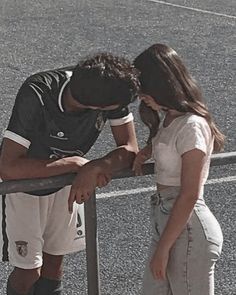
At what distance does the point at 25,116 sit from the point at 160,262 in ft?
2.67

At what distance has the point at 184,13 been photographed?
15195mm

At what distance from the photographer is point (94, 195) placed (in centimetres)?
377

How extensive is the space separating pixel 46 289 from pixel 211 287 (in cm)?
94

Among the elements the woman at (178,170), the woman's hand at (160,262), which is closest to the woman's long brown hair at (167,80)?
the woman at (178,170)

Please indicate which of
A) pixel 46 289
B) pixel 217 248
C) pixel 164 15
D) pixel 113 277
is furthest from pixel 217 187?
pixel 164 15

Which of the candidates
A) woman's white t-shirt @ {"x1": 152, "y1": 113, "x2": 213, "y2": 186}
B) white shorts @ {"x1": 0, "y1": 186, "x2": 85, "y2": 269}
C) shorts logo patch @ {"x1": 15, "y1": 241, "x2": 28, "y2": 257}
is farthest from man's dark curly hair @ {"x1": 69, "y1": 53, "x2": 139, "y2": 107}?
shorts logo patch @ {"x1": 15, "y1": 241, "x2": 28, "y2": 257}

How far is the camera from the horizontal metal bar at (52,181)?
3504mm

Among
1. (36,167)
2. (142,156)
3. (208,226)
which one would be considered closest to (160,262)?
(208,226)

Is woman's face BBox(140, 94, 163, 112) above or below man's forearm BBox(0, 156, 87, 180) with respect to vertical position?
above

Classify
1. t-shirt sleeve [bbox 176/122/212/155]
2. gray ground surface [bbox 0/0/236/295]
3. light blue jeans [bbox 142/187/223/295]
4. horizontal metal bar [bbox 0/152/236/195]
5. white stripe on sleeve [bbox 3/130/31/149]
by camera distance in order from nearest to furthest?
horizontal metal bar [bbox 0/152/236/195] < t-shirt sleeve [bbox 176/122/212/155] < light blue jeans [bbox 142/187/223/295] < white stripe on sleeve [bbox 3/130/31/149] < gray ground surface [bbox 0/0/236/295]

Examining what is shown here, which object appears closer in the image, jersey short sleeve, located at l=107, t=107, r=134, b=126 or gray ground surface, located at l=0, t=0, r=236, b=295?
jersey short sleeve, located at l=107, t=107, r=134, b=126

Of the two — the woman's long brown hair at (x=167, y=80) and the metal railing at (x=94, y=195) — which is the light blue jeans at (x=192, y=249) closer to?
the metal railing at (x=94, y=195)

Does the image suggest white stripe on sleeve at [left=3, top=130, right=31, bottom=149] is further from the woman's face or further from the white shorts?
the woman's face

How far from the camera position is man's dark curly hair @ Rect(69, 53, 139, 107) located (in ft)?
11.8
